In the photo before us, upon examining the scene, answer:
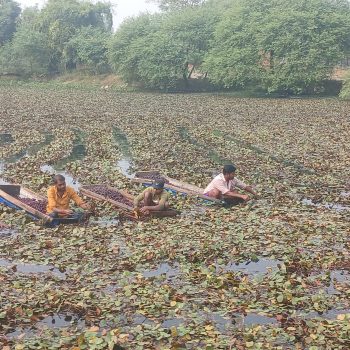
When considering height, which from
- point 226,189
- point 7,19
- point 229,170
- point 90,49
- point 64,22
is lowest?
point 226,189

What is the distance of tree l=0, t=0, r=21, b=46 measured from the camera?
75.8 metres

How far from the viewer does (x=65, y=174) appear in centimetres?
1712

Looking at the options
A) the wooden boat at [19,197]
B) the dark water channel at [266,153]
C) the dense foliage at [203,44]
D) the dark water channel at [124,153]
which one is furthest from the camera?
the dense foliage at [203,44]

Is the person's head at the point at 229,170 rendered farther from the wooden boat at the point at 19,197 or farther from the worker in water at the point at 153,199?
the wooden boat at the point at 19,197

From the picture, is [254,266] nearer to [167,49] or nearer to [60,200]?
[60,200]

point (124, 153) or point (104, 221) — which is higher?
point (124, 153)

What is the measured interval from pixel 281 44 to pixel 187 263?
1607 inches

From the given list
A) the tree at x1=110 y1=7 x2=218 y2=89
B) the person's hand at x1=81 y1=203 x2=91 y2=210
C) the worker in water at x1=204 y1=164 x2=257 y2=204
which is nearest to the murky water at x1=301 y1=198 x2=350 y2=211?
the worker in water at x1=204 y1=164 x2=257 y2=204

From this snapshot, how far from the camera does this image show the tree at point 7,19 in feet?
249

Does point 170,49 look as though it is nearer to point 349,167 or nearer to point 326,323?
point 349,167

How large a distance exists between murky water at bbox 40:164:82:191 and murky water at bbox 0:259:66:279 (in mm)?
6074

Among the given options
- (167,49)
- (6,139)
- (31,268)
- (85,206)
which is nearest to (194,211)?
(85,206)

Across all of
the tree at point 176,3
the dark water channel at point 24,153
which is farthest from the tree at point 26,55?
the dark water channel at point 24,153

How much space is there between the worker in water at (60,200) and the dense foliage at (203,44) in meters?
37.3
